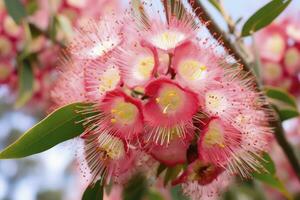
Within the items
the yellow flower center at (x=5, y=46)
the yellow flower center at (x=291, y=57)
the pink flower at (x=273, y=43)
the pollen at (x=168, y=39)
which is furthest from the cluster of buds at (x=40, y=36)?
the pollen at (x=168, y=39)

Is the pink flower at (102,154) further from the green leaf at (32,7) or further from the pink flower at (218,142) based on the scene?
the green leaf at (32,7)

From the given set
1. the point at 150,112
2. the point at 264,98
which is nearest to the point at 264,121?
the point at 264,98

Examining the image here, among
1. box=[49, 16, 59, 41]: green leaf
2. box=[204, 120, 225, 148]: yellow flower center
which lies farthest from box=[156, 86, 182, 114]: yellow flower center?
box=[49, 16, 59, 41]: green leaf

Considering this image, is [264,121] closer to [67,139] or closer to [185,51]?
[185,51]

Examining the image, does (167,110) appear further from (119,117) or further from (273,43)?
(273,43)

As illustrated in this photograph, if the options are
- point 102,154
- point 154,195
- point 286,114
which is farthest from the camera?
point 154,195

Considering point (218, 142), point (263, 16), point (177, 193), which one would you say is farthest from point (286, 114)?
point (218, 142)
